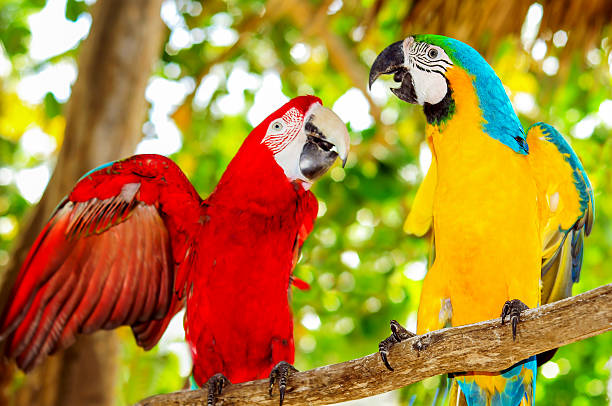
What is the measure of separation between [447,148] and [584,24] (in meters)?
1.12

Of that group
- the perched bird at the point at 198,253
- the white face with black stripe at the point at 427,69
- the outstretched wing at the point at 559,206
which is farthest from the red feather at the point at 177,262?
the outstretched wing at the point at 559,206

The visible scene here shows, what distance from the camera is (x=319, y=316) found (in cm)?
304

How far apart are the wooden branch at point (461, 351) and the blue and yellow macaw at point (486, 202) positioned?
0.07 m

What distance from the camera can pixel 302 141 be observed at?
4.78ft

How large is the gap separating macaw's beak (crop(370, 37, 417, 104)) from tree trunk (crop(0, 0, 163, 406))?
1.38 metres

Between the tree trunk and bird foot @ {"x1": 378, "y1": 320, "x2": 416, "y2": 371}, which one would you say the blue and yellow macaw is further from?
the tree trunk

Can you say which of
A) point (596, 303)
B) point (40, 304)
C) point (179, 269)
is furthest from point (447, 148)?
point (40, 304)

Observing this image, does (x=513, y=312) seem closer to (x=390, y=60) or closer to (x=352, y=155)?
(x=390, y=60)

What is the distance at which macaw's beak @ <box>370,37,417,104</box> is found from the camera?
1333 millimetres

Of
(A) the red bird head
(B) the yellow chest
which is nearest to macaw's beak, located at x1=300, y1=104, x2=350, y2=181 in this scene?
(A) the red bird head

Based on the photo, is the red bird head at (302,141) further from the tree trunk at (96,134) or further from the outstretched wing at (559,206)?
the tree trunk at (96,134)

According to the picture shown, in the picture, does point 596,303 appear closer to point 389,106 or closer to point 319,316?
point 319,316

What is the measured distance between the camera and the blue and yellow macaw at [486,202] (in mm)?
1229

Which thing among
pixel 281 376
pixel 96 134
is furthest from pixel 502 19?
pixel 96 134
